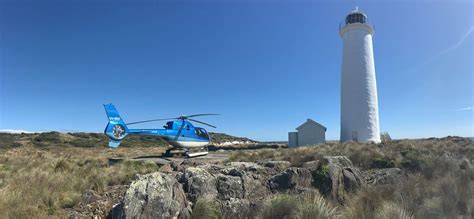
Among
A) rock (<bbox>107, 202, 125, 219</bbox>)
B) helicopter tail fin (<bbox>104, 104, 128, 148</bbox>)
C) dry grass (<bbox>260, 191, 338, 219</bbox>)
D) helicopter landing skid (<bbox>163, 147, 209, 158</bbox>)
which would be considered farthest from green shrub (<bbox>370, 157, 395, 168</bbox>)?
helicopter tail fin (<bbox>104, 104, 128, 148</bbox>)

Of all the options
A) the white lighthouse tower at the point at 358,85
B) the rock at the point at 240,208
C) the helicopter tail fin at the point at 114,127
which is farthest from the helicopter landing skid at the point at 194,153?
the rock at the point at 240,208

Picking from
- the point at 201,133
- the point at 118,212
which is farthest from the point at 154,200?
the point at 201,133

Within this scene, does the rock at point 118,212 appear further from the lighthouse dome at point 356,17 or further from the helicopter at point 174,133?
the lighthouse dome at point 356,17

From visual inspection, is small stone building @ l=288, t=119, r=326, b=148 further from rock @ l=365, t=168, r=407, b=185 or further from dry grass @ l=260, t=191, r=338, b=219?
dry grass @ l=260, t=191, r=338, b=219

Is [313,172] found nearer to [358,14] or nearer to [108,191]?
[108,191]

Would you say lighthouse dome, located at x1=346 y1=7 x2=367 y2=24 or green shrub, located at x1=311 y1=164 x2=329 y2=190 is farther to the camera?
lighthouse dome, located at x1=346 y1=7 x2=367 y2=24

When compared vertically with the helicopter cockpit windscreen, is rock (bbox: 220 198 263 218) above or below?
below
